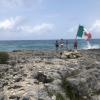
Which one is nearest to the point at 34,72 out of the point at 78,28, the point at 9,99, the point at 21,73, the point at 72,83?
the point at 21,73

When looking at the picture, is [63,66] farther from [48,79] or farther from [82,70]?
[48,79]

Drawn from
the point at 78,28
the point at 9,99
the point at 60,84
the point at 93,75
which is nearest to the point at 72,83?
the point at 60,84

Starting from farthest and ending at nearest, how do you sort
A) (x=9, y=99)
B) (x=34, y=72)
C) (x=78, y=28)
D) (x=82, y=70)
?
(x=78, y=28) → (x=82, y=70) → (x=34, y=72) → (x=9, y=99)

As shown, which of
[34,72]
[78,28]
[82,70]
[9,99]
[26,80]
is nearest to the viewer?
[9,99]

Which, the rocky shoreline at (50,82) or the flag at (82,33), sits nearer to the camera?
the rocky shoreline at (50,82)

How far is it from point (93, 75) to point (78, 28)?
1904cm

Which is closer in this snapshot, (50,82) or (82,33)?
(50,82)

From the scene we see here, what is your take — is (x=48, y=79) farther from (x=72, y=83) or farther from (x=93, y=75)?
(x=93, y=75)

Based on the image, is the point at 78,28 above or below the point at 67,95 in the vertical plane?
above

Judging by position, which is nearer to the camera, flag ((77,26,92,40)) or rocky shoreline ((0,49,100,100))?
rocky shoreline ((0,49,100,100))

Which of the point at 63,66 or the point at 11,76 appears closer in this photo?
the point at 11,76

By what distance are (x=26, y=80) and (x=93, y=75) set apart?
15.6ft

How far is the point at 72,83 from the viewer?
73.5 feet

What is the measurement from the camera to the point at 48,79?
22312 mm
